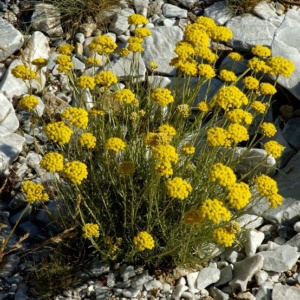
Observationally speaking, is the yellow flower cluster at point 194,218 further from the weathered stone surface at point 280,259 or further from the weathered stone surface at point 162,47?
the weathered stone surface at point 162,47

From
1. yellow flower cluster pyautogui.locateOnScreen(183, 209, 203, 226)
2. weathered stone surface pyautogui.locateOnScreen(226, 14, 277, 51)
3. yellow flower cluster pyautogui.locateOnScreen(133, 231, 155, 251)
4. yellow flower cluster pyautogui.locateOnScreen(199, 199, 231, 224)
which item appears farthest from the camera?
weathered stone surface pyautogui.locateOnScreen(226, 14, 277, 51)

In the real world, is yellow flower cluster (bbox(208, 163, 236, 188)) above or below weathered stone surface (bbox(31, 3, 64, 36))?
above

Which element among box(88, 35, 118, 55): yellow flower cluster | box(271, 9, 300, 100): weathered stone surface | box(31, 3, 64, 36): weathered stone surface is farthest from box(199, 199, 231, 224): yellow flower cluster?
box(31, 3, 64, 36): weathered stone surface

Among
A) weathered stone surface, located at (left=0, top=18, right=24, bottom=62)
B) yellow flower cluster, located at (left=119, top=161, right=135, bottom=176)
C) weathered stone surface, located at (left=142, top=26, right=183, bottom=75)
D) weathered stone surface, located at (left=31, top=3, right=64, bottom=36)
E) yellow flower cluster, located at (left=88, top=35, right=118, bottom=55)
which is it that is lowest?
weathered stone surface, located at (left=0, top=18, right=24, bottom=62)

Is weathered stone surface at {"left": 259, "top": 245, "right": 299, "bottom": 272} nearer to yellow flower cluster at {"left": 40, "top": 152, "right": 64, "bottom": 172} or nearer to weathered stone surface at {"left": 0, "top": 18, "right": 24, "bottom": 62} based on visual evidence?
yellow flower cluster at {"left": 40, "top": 152, "right": 64, "bottom": 172}

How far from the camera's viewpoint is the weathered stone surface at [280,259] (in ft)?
13.1

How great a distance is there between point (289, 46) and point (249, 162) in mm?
1516

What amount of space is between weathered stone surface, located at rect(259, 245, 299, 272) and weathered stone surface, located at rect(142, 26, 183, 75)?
2.52 metres

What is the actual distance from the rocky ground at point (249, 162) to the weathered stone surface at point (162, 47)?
0.01 metres

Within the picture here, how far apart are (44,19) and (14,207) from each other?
2.54 metres

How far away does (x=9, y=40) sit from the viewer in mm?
5844

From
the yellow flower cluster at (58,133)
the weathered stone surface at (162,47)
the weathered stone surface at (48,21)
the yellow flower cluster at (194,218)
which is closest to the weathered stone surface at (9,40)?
the weathered stone surface at (48,21)

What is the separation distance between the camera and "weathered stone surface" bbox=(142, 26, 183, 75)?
5.84 metres

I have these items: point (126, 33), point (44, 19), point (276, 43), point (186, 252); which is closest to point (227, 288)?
point (186, 252)
